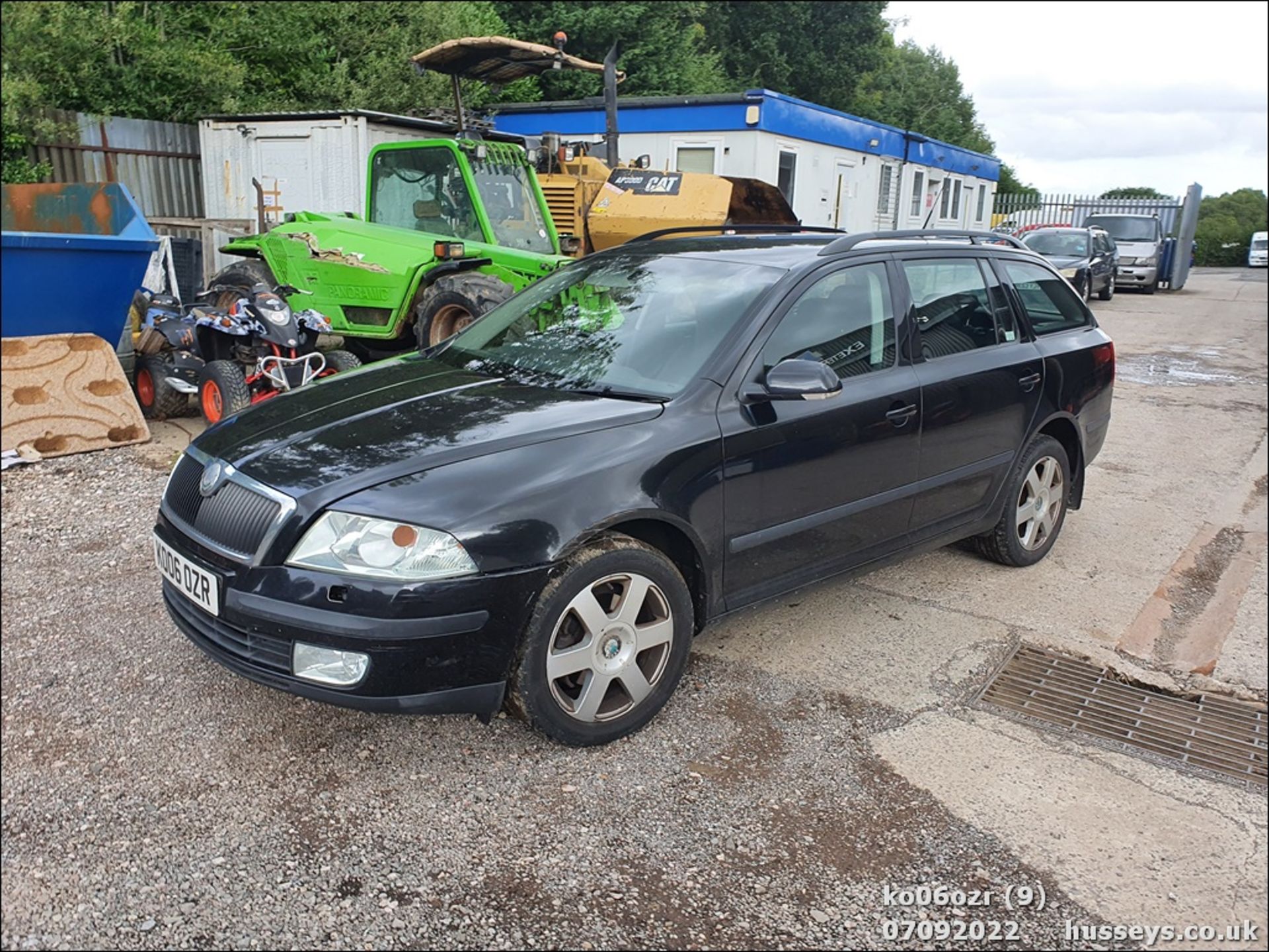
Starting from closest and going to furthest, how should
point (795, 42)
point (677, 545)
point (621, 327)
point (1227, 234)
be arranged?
point (677, 545) → point (621, 327) → point (795, 42) → point (1227, 234)

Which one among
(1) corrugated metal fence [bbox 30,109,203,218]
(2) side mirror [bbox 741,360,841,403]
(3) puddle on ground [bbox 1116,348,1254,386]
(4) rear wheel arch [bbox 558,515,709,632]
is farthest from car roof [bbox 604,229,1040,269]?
(1) corrugated metal fence [bbox 30,109,203,218]

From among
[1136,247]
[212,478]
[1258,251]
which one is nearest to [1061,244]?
[1136,247]

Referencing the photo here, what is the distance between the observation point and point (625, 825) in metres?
3.03

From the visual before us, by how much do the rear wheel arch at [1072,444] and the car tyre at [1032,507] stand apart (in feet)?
0.15

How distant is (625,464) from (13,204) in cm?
733

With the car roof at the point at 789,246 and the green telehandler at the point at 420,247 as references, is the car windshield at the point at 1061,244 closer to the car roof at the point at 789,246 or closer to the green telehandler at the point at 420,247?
the green telehandler at the point at 420,247

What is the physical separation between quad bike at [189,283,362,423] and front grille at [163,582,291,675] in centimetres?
409

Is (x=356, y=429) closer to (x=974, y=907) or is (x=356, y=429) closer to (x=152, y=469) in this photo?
(x=974, y=907)

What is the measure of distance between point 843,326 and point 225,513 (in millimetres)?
2495

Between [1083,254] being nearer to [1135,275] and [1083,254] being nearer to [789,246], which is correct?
[1135,275]

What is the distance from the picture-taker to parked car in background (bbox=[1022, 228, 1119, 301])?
65.7 ft

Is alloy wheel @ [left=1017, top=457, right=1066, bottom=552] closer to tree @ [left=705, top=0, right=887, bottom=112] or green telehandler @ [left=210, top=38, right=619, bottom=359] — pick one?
green telehandler @ [left=210, top=38, right=619, bottom=359]

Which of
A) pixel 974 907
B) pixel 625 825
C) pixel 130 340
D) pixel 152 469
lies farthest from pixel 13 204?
pixel 974 907

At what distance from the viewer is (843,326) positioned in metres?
4.25
